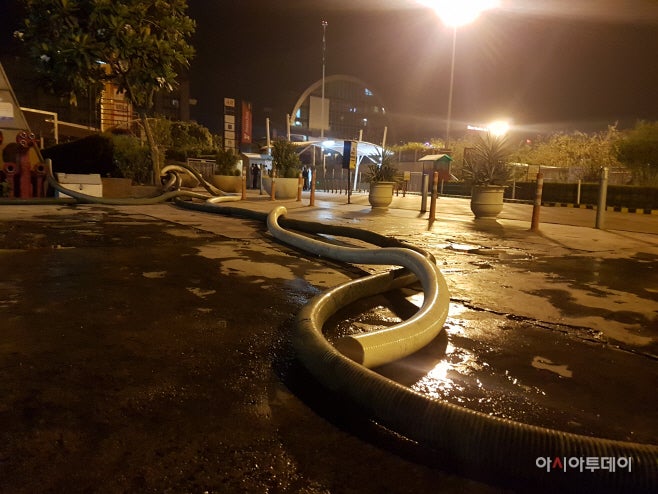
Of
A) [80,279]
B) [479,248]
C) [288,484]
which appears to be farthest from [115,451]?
[479,248]

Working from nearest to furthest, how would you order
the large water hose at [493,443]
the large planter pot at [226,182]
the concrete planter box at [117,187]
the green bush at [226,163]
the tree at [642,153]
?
the large water hose at [493,443]
the concrete planter box at [117,187]
the large planter pot at [226,182]
the green bush at [226,163]
the tree at [642,153]

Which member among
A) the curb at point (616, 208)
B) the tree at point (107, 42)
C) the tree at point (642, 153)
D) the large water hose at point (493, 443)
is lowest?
the large water hose at point (493, 443)

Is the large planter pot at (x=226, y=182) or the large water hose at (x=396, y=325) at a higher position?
the large planter pot at (x=226, y=182)

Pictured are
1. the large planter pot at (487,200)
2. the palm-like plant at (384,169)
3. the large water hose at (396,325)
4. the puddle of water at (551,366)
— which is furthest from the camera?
the palm-like plant at (384,169)

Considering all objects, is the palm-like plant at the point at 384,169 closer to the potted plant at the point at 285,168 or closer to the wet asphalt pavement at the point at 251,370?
the potted plant at the point at 285,168

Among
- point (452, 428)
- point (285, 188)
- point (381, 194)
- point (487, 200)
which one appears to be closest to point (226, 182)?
point (285, 188)

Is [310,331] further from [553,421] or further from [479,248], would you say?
[479,248]

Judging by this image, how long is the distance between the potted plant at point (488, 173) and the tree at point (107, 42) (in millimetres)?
8981

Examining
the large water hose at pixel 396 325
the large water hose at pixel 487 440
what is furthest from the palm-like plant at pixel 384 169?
the large water hose at pixel 487 440

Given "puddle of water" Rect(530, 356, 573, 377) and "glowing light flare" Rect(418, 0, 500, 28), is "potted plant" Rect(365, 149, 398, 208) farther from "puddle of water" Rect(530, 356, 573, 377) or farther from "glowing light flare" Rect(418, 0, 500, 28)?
"puddle of water" Rect(530, 356, 573, 377)

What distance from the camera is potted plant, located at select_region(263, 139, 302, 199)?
1794 cm

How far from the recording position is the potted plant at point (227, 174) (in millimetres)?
22016

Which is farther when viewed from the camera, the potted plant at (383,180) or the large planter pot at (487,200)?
the potted plant at (383,180)

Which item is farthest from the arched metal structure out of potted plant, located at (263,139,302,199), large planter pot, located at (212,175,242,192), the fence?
A: potted plant, located at (263,139,302,199)
